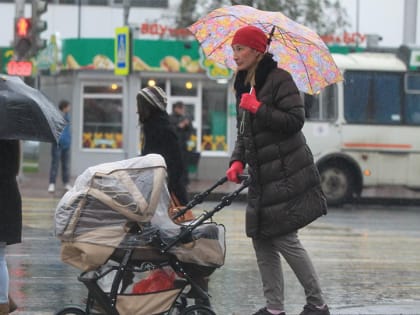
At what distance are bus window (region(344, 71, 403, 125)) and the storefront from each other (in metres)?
6.76

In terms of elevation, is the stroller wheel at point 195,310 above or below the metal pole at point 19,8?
below

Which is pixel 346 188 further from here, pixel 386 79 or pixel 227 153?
pixel 227 153

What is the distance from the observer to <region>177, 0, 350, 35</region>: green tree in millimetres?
27391

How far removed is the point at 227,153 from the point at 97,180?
20.7 metres

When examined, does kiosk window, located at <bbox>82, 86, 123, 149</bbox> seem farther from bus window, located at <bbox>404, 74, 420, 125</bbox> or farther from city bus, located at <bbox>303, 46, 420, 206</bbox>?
bus window, located at <bbox>404, 74, 420, 125</bbox>

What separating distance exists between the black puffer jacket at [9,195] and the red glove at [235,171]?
150 centimetres

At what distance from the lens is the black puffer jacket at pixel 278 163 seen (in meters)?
6.64

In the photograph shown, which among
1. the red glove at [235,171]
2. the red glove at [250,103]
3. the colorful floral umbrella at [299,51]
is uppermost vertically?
the colorful floral umbrella at [299,51]

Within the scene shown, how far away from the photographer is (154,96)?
26.8 feet

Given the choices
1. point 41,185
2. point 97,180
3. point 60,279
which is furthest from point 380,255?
point 41,185

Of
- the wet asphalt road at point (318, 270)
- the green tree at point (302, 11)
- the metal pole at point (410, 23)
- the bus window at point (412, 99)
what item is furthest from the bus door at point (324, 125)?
the green tree at point (302, 11)

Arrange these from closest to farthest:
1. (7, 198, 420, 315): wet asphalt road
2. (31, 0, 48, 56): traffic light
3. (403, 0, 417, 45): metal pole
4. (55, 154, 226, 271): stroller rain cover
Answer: (55, 154, 226, 271): stroller rain cover
(7, 198, 420, 315): wet asphalt road
(31, 0, 48, 56): traffic light
(403, 0, 417, 45): metal pole

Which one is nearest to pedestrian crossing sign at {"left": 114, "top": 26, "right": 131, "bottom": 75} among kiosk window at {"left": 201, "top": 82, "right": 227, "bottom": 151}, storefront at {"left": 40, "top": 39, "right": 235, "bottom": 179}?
storefront at {"left": 40, "top": 39, "right": 235, "bottom": 179}

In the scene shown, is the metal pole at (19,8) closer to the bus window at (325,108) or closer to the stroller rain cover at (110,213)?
the bus window at (325,108)
